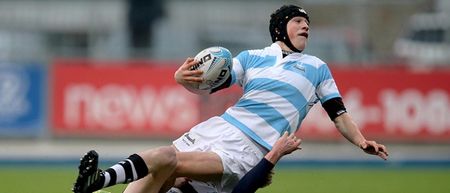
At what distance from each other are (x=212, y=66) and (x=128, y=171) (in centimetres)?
91

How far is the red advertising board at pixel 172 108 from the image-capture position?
18.1 metres

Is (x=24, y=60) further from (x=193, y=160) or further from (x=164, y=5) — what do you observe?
(x=193, y=160)

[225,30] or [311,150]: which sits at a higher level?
[225,30]

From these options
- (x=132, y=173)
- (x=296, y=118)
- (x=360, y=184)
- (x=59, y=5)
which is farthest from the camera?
(x=59, y=5)

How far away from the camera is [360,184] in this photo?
44.9 feet

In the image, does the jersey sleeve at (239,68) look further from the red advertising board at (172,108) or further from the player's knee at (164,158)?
the red advertising board at (172,108)

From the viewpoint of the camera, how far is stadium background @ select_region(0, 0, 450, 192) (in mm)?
18000

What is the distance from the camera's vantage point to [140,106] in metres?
18.2

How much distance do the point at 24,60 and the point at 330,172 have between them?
17.1 feet

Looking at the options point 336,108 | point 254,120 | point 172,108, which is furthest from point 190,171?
point 172,108

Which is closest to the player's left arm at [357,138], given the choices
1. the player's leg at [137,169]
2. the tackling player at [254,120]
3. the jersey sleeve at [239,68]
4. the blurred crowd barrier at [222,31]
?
the tackling player at [254,120]

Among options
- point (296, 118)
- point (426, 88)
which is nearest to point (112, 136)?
point (426, 88)

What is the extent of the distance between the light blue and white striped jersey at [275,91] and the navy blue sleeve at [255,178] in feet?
0.59

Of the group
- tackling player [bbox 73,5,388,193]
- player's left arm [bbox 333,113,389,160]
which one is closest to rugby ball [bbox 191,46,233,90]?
tackling player [bbox 73,5,388,193]
